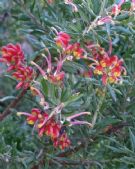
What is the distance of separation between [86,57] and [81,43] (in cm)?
5

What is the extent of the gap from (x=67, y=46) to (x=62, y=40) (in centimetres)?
3

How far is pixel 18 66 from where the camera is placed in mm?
1403

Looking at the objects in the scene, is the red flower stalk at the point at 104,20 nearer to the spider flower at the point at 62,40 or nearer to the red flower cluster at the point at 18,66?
the spider flower at the point at 62,40

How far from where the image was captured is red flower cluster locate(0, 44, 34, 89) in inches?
54.4

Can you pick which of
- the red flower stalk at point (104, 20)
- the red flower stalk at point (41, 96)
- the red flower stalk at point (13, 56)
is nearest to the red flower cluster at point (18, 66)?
the red flower stalk at point (13, 56)

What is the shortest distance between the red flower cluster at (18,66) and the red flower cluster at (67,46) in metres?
0.15

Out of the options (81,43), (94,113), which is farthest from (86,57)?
(94,113)

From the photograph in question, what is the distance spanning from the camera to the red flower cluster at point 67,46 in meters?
1.29

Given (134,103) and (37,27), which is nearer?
(134,103)

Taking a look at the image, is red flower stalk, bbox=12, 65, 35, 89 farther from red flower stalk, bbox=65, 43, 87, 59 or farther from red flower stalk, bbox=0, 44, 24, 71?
red flower stalk, bbox=65, 43, 87, 59

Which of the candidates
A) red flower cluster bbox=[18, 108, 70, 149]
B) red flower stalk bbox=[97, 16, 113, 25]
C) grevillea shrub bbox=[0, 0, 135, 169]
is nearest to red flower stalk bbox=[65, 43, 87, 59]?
grevillea shrub bbox=[0, 0, 135, 169]

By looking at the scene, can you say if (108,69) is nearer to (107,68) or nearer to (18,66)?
(107,68)

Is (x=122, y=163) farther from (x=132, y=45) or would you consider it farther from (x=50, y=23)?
(x=50, y=23)

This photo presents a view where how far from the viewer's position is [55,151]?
1603 mm
